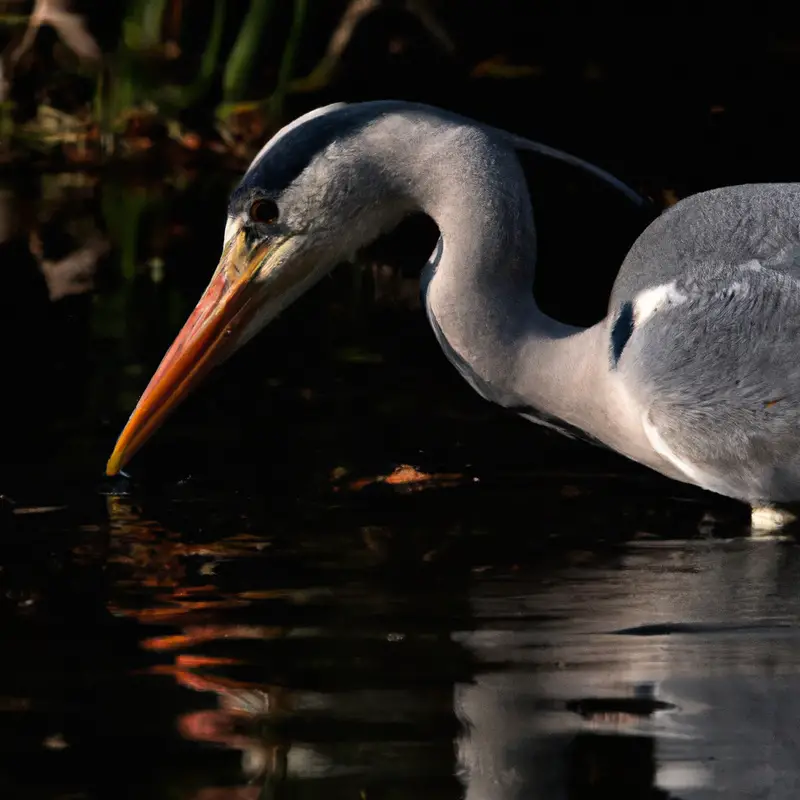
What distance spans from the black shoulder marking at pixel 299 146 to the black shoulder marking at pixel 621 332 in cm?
91

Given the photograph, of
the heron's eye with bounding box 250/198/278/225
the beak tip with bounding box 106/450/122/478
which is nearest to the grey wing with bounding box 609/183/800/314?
the heron's eye with bounding box 250/198/278/225

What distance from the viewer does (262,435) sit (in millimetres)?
6340

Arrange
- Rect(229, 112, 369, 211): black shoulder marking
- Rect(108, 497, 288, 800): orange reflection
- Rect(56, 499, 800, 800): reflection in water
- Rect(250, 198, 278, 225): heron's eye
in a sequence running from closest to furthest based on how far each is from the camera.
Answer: Rect(56, 499, 800, 800): reflection in water → Rect(108, 497, 288, 800): orange reflection → Rect(229, 112, 369, 211): black shoulder marking → Rect(250, 198, 278, 225): heron's eye

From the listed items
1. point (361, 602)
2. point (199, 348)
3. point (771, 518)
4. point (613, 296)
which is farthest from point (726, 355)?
point (199, 348)

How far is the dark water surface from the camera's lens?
3.54 m

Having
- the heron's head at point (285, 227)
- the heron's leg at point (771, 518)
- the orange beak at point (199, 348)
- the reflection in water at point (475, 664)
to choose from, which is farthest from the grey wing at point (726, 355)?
the orange beak at point (199, 348)

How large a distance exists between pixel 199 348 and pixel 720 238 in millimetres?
1542

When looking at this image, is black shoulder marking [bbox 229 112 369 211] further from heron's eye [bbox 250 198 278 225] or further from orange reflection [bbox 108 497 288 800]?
orange reflection [bbox 108 497 288 800]

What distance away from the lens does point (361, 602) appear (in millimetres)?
4574

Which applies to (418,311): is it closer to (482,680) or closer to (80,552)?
(80,552)

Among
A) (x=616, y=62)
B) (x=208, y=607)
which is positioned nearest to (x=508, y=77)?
(x=616, y=62)

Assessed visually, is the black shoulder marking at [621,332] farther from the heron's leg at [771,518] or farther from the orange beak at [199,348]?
the orange beak at [199,348]

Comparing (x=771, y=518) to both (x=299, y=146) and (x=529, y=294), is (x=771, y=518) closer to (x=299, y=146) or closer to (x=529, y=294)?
(x=529, y=294)

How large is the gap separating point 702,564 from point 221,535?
1318 millimetres
